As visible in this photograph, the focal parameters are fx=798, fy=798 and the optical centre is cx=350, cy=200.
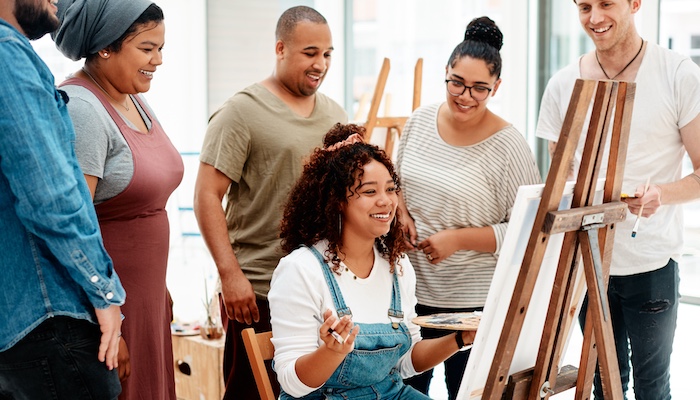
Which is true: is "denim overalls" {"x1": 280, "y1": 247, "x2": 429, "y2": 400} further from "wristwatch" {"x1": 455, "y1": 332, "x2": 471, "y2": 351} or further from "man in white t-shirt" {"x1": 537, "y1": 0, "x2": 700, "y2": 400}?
"man in white t-shirt" {"x1": 537, "y1": 0, "x2": 700, "y2": 400}

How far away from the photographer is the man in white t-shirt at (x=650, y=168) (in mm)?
2203

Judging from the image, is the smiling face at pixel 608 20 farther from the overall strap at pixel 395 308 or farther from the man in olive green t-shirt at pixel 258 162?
the overall strap at pixel 395 308

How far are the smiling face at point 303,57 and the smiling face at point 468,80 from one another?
377 millimetres

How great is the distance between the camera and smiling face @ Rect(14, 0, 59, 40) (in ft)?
4.89

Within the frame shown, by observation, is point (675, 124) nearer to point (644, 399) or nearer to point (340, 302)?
point (644, 399)

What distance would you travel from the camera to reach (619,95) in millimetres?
1778

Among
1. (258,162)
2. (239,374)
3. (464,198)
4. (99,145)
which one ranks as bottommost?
(239,374)

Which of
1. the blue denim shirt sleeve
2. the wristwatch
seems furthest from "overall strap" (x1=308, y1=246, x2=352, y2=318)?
the blue denim shirt sleeve

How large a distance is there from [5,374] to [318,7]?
4.39 m

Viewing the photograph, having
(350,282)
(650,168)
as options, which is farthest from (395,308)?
A: (650,168)

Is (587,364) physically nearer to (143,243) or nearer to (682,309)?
(143,243)

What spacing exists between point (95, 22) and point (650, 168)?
152 centimetres

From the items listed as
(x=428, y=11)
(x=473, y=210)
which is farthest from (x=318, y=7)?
(x=473, y=210)

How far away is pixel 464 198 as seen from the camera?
7.44 ft
